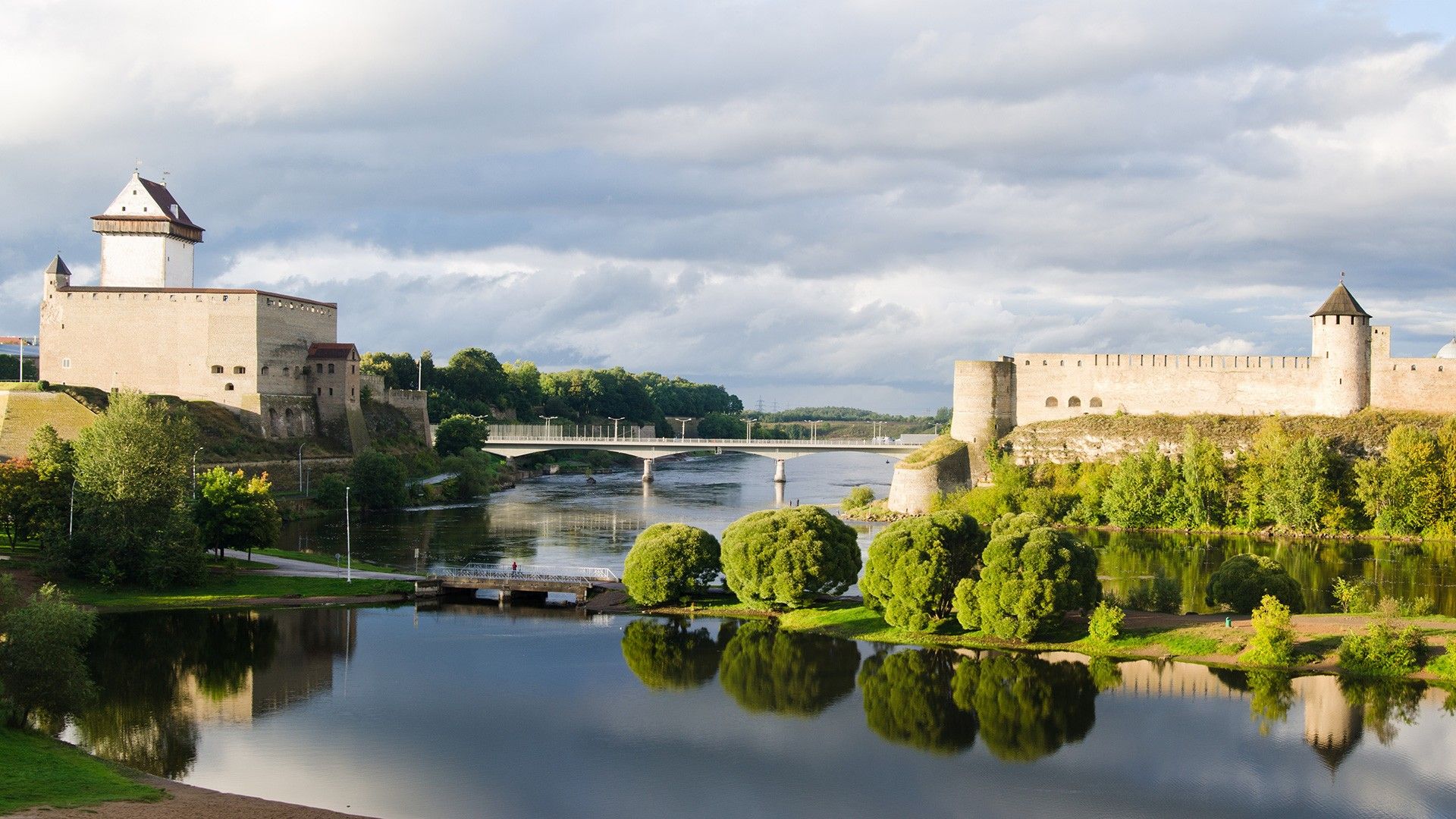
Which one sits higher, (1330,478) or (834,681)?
(1330,478)

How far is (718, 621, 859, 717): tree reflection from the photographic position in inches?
1003

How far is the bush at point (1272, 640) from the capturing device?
87.2 feet

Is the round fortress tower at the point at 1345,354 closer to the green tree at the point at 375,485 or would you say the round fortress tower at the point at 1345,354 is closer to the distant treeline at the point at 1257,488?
the distant treeline at the point at 1257,488

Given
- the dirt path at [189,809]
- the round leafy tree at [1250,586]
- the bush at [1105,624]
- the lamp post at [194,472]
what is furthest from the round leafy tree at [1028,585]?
the lamp post at [194,472]

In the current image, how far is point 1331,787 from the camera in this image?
20172 millimetres

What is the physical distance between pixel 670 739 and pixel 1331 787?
1095 cm

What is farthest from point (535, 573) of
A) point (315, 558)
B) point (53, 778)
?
point (53, 778)

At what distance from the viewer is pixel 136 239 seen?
68.8 meters

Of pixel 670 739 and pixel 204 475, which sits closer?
pixel 670 739

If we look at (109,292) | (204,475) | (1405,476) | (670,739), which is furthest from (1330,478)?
(109,292)

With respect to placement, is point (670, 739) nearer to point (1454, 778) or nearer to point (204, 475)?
point (1454, 778)

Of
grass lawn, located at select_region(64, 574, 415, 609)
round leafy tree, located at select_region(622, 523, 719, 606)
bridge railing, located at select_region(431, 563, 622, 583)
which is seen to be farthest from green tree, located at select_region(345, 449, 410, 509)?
round leafy tree, located at select_region(622, 523, 719, 606)

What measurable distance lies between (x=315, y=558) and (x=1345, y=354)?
42598 mm

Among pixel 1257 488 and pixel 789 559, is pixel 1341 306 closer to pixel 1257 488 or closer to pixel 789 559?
pixel 1257 488
